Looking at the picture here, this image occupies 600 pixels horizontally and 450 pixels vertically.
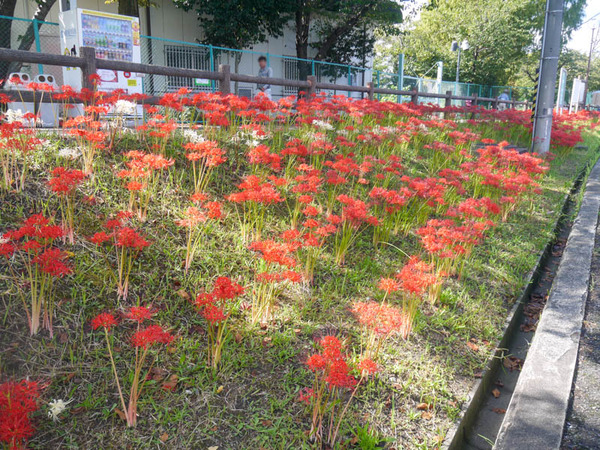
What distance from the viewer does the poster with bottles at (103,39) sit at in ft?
28.1

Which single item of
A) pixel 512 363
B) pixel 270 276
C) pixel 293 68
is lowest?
pixel 512 363

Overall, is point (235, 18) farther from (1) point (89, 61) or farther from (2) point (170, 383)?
(2) point (170, 383)

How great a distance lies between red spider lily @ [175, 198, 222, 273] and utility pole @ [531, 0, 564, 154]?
8.37 meters

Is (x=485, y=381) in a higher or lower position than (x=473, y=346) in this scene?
lower

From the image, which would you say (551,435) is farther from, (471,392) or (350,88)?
(350,88)

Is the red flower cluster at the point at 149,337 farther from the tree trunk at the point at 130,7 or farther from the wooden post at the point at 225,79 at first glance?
the tree trunk at the point at 130,7

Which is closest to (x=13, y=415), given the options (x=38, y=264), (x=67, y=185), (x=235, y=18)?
(x=38, y=264)

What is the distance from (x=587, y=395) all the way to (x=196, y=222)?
2.75 metres

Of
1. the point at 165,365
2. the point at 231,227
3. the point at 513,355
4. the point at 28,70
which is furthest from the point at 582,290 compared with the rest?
the point at 28,70

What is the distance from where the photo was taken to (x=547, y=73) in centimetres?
880

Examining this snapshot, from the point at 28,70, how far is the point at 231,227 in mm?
10678

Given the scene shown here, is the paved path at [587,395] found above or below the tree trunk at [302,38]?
below

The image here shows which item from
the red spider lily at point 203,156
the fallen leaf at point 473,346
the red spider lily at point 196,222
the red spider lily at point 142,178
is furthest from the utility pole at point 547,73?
the red spider lily at point 142,178

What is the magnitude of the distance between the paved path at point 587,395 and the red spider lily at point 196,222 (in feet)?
7.54
